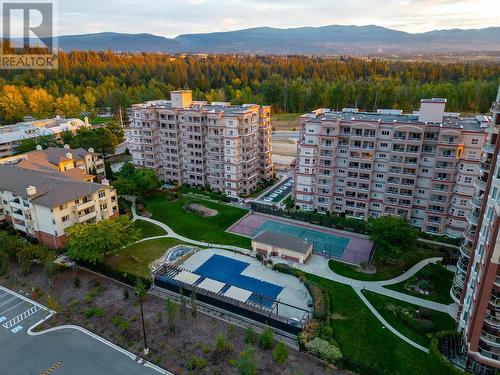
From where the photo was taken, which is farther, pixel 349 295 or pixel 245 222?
pixel 245 222

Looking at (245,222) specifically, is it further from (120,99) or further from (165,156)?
(120,99)

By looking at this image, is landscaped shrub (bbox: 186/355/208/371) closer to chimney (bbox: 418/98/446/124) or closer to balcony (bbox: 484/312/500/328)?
balcony (bbox: 484/312/500/328)

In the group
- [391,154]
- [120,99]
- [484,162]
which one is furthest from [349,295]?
[120,99]

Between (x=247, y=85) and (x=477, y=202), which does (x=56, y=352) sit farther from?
(x=247, y=85)

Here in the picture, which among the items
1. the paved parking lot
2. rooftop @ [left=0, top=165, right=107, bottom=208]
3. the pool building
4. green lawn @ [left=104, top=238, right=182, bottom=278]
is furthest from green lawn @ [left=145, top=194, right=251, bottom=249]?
the paved parking lot

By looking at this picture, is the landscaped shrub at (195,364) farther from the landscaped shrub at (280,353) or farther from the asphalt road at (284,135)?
the asphalt road at (284,135)

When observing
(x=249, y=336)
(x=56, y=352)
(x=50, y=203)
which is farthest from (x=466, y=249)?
(x=50, y=203)

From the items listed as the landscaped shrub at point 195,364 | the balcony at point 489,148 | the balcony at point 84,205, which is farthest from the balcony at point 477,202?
the balcony at point 84,205
